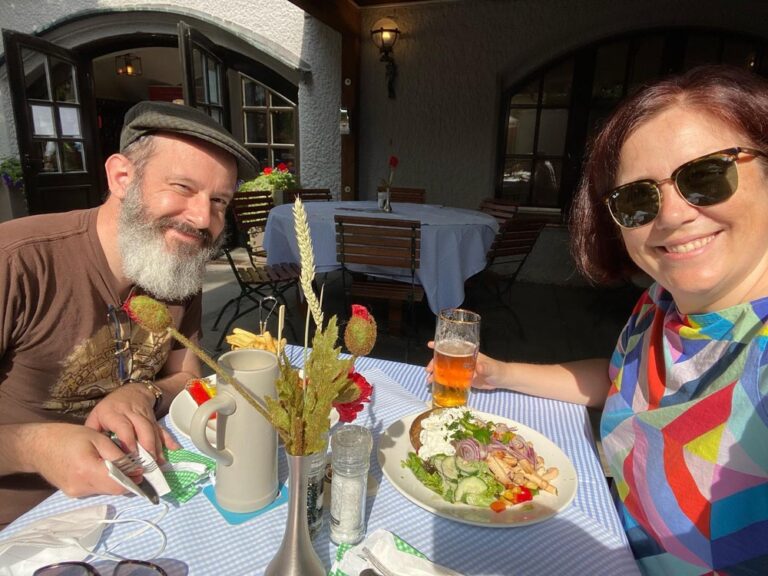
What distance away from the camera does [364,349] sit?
0.78 m

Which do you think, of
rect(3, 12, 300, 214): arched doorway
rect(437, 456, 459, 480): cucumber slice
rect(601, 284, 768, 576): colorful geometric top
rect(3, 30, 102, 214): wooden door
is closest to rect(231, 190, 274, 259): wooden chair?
rect(3, 12, 300, 214): arched doorway

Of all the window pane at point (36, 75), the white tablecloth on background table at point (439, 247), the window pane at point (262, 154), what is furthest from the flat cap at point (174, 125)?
the window pane at point (36, 75)

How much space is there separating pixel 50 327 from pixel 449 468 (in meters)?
1.12

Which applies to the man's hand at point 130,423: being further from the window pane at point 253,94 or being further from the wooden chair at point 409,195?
the window pane at point 253,94

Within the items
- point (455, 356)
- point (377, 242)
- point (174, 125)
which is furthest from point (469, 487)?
point (377, 242)

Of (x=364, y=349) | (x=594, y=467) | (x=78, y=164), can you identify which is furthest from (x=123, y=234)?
(x=78, y=164)

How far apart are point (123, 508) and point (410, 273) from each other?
3.28m

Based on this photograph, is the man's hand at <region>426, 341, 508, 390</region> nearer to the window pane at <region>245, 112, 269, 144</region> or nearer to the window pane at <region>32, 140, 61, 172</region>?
the window pane at <region>245, 112, 269, 144</region>

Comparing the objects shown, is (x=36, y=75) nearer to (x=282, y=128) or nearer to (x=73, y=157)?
(x=73, y=157)

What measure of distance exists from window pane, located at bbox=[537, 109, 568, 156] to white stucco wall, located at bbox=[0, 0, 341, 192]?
2.99 m

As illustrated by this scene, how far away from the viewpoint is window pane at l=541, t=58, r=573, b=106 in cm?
636

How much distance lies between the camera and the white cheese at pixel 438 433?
41.2 inches

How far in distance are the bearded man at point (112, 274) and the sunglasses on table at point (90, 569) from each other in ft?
1.45

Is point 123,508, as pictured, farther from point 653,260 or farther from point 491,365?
point 653,260
